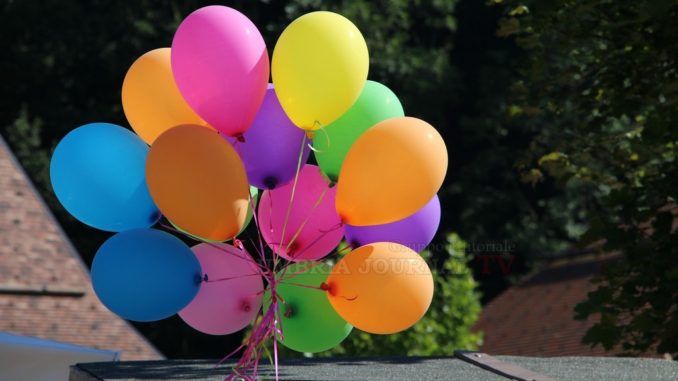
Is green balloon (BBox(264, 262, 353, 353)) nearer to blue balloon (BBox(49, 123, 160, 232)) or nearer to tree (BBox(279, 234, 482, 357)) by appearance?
blue balloon (BBox(49, 123, 160, 232))

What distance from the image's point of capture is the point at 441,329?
1780cm

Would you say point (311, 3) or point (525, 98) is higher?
point (311, 3)

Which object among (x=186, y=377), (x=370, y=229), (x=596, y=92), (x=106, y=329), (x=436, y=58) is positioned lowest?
(x=186, y=377)

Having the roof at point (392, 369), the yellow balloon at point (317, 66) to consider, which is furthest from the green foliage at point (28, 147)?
the yellow balloon at point (317, 66)

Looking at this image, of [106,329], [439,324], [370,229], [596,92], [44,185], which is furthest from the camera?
[44,185]

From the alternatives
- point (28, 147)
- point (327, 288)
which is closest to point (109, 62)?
point (28, 147)

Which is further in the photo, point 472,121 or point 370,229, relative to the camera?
point 472,121

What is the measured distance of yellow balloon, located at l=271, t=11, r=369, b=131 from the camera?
5781 mm

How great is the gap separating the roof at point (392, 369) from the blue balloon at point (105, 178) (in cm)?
85

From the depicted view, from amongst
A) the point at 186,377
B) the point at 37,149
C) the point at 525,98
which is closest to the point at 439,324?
the point at 525,98

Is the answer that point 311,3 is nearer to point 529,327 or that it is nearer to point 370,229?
point 529,327

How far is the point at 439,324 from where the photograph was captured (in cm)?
Answer: 1808

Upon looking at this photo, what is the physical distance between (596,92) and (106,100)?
22.0 m

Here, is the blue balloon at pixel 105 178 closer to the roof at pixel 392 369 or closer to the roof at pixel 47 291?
the roof at pixel 392 369
